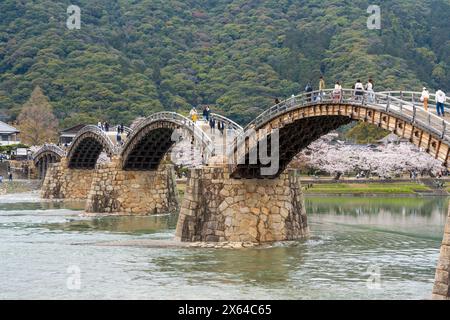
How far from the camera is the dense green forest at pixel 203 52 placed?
373ft

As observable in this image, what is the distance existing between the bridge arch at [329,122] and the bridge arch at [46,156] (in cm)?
3640

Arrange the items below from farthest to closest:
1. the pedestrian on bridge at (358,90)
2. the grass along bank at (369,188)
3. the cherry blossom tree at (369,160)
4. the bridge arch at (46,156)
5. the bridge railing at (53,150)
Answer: the cherry blossom tree at (369,160), the bridge arch at (46,156), the grass along bank at (369,188), the bridge railing at (53,150), the pedestrian on bridge at (358,90)

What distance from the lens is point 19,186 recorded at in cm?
7869

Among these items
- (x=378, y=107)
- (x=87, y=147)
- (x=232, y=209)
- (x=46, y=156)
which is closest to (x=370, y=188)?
(x=87, y=147)

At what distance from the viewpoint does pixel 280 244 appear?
1423 inches

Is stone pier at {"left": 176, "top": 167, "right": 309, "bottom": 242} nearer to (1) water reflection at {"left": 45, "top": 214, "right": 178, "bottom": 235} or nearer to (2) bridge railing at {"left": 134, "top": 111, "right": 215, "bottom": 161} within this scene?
(2) bridge railing at {"left": 134, "top": 111, "right": 215, "bottom": 161}

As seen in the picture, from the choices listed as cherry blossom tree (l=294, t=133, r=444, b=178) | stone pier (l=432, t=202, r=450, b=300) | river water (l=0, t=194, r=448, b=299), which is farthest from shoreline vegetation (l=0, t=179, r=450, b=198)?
stone pier (l=432, t=202, r=450, b=300)

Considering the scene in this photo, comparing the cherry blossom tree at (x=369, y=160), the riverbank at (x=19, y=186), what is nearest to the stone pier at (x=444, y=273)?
the riverbank at (x=19, y=186)

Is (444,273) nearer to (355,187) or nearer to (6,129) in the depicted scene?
(355,187)

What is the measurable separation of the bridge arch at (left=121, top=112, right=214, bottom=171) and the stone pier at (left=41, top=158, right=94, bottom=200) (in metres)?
16.0

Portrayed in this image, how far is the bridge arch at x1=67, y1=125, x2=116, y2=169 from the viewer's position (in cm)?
5962

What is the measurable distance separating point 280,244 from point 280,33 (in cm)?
10791

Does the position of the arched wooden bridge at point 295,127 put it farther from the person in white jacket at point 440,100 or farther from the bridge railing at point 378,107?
the person in white jacket at point 440,100
